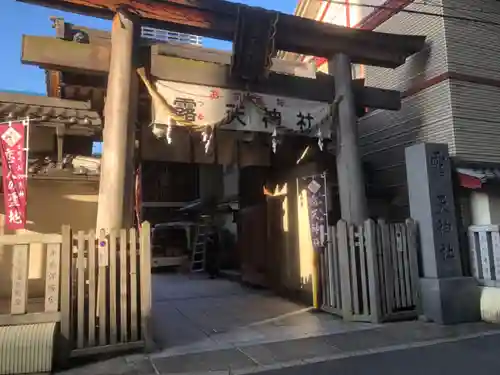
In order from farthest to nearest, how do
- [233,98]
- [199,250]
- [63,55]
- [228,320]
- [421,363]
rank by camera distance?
[199,250] → [228,320] → [233,98] → [63,55] → [421,363]

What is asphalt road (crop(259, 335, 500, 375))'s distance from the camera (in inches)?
207

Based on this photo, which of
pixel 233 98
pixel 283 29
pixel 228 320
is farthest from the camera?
pixel 228 320

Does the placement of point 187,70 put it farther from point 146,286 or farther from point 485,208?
point 485,208

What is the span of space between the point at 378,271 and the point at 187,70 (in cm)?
535

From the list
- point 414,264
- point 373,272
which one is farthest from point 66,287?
point 414,264

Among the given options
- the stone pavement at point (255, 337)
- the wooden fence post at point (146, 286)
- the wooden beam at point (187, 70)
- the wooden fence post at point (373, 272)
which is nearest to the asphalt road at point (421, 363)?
the stone pavement at point (255, 337)

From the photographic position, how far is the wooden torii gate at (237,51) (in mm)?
6816

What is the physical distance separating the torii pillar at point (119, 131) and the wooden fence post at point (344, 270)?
418 cm

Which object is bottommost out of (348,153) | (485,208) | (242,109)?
(485,208)

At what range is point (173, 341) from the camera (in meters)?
6.95

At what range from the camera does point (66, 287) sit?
19.5 feet

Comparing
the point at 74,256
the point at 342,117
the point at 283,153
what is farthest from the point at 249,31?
the point at 74,256

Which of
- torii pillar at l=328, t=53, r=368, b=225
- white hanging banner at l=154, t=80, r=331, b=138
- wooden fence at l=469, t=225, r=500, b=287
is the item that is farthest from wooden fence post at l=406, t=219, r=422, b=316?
white hanging banner at l=154, t=80, r=331, b=138

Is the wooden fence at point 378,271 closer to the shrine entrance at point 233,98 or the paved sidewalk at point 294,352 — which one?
the shrine entrance at point 233,98
